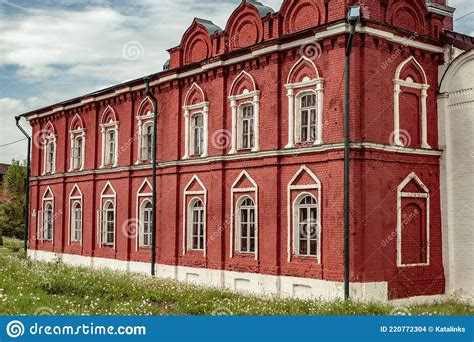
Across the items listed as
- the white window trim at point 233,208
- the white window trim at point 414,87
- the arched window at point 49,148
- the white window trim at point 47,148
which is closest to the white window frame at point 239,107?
the white window trim at point 233,208

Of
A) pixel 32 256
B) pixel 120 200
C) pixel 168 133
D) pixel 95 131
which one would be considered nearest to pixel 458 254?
pixel 168 133

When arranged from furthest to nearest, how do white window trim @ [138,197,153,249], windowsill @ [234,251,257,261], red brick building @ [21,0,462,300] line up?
white window trim @ [138,197,153,249] < windowsill @ [234,251,257,261] < red brick building @ [21,0,462,300]

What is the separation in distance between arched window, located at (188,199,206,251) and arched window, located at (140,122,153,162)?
3434 mm

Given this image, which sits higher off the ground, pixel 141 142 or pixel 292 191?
pixel 141 142

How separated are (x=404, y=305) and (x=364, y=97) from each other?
531cm

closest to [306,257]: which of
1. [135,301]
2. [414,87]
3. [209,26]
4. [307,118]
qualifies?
[307,118]

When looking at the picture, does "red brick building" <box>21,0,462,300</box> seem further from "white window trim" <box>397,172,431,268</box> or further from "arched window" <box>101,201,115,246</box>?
"arched window" <box>101,201,115,246</box>

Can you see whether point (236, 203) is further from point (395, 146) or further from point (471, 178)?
point (471, 178)

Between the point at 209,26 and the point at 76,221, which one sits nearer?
the point at 209,26

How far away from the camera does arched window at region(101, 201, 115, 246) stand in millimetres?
25250

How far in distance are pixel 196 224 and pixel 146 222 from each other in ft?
10.2

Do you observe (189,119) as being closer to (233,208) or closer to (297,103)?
(233,208)

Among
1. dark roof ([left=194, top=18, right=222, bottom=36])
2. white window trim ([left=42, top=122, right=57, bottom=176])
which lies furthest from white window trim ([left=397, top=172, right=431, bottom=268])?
white window trim ([left=42, top=122, right=57, bottom=176])

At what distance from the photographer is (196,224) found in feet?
69.3
